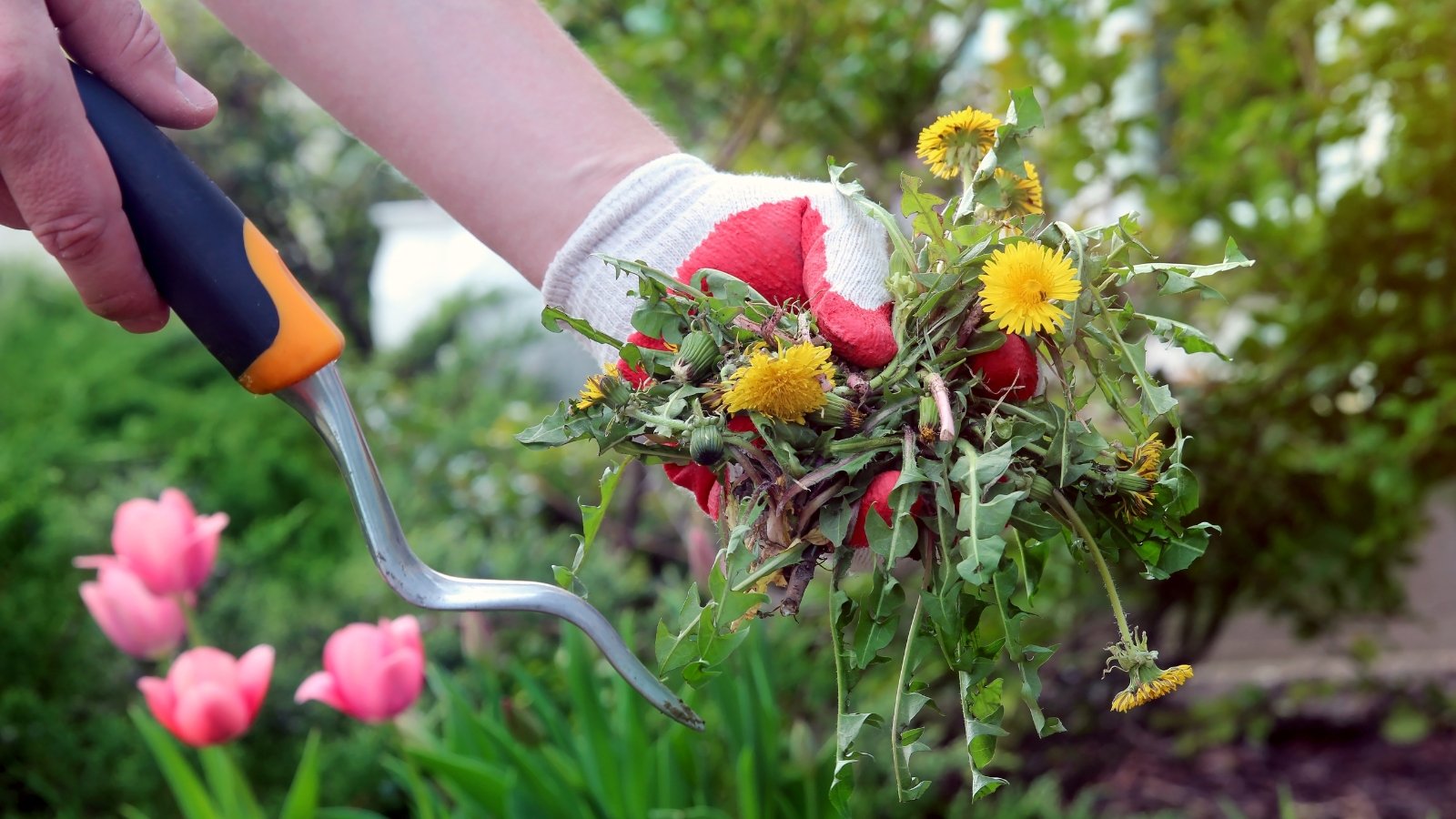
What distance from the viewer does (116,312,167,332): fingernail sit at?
3.23 ft

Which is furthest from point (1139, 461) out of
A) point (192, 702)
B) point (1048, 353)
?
point (192, 702)

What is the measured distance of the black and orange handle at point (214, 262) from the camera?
2.88ft

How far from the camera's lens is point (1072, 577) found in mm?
2225

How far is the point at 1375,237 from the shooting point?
7.24ft

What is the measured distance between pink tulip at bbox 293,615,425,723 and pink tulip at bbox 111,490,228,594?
0.24 m

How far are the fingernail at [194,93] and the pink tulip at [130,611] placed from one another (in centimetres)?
67

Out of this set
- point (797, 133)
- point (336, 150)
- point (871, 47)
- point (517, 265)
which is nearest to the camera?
point (517, 265)

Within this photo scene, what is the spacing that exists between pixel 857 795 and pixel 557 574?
3.64ft

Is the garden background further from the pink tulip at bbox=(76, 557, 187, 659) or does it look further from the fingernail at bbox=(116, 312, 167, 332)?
the fingernail at bbox=(116, 312, 167, 332)

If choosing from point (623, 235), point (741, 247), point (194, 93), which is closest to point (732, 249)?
point (741, 247)

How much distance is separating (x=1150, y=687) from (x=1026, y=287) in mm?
A: 230

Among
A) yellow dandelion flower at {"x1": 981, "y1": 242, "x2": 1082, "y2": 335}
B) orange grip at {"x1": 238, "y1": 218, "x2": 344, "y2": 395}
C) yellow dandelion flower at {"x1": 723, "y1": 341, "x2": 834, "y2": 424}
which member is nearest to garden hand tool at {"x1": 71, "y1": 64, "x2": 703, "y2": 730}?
orange grip at {"x1": 238, "y1": 218, "x2": 344, "y2": 395}

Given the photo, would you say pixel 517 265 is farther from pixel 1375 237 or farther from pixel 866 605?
pixel 1375 237

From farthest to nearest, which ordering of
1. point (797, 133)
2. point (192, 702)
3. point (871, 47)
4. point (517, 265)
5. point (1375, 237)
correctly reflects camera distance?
point (797, 133) < point (871, 47) < point (1375, 237) < point (192, 702) < point (517, 265)
